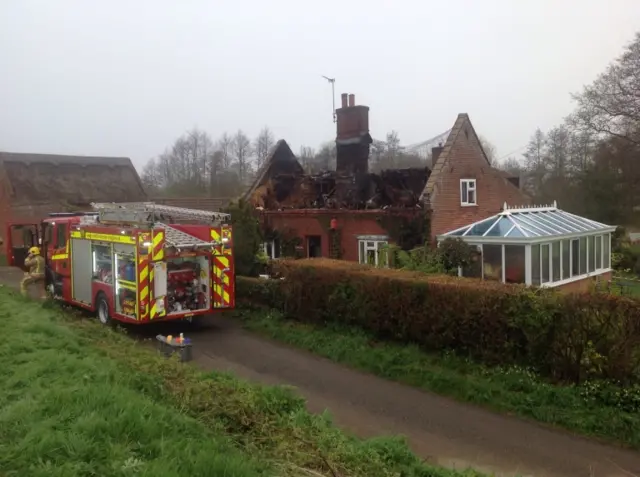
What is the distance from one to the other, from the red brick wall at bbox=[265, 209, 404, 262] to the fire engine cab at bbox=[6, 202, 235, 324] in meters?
6.56

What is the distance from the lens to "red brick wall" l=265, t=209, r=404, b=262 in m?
19.2

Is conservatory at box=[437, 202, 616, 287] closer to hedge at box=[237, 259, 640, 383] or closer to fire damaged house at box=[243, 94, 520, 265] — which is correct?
fire damaged house at box=[243, 94, 520, 265]

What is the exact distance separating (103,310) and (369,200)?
10.0 metres

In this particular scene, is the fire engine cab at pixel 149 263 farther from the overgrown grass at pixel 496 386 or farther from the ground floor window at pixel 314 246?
the ground floor window at pixel 314 246

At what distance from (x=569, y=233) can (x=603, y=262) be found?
3.88 metres

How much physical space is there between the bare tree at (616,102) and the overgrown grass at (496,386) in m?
28.7

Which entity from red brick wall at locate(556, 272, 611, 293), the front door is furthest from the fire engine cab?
red brick wall at locate(556, 272, 611, 293)

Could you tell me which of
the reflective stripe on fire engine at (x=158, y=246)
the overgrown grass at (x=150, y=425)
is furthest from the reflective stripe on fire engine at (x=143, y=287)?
the overgrown grass at (x=150, y=425)

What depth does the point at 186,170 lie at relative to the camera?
6444cm

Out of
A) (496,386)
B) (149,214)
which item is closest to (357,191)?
(149,214)

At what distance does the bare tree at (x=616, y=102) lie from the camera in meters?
32.2

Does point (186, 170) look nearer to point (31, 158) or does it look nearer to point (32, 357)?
point (31, 158)

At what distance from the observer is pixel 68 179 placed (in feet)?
118

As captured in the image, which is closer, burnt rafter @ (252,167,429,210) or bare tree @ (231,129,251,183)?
burnt rafter @ (252,167,429,210)
